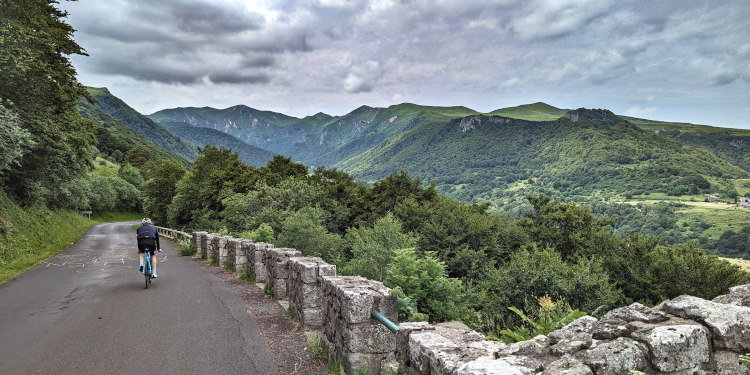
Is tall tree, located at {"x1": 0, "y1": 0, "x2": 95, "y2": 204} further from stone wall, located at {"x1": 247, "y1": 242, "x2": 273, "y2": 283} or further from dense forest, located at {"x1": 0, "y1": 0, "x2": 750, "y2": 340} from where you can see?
stone wall, located at {"x1": 247, "y1": 242, "x2": 273, "y2": 283}

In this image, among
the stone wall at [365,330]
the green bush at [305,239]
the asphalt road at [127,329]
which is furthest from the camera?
the green bush at [305,239]

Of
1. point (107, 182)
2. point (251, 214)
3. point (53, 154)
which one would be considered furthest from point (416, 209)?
point (107, 182)

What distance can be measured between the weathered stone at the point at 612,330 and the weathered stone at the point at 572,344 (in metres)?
0.06

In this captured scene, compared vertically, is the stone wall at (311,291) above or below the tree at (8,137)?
below

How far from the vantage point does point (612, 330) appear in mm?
2732

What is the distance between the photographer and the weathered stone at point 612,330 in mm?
2703

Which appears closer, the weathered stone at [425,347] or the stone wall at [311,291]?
the weathered stone at [425,347]

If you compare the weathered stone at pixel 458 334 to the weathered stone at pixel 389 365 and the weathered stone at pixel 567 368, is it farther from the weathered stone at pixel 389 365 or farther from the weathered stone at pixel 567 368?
the weathered stone at pixel 567 368

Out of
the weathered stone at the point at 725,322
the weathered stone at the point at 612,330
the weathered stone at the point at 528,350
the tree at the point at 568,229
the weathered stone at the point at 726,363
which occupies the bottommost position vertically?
the tree at the point at 568,229

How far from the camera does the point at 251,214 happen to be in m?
32.5

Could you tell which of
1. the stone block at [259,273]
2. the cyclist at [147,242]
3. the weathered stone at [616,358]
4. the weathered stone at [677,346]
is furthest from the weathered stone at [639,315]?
the cyclist at [147,242]

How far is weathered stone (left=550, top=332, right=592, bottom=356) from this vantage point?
8.71 ft

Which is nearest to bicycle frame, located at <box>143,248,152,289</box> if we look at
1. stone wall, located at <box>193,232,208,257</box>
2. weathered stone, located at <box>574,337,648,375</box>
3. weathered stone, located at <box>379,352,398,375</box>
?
stone wall, located at <box>193,232,208,257</box>

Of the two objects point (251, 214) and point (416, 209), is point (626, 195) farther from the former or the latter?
point (251, 214)
